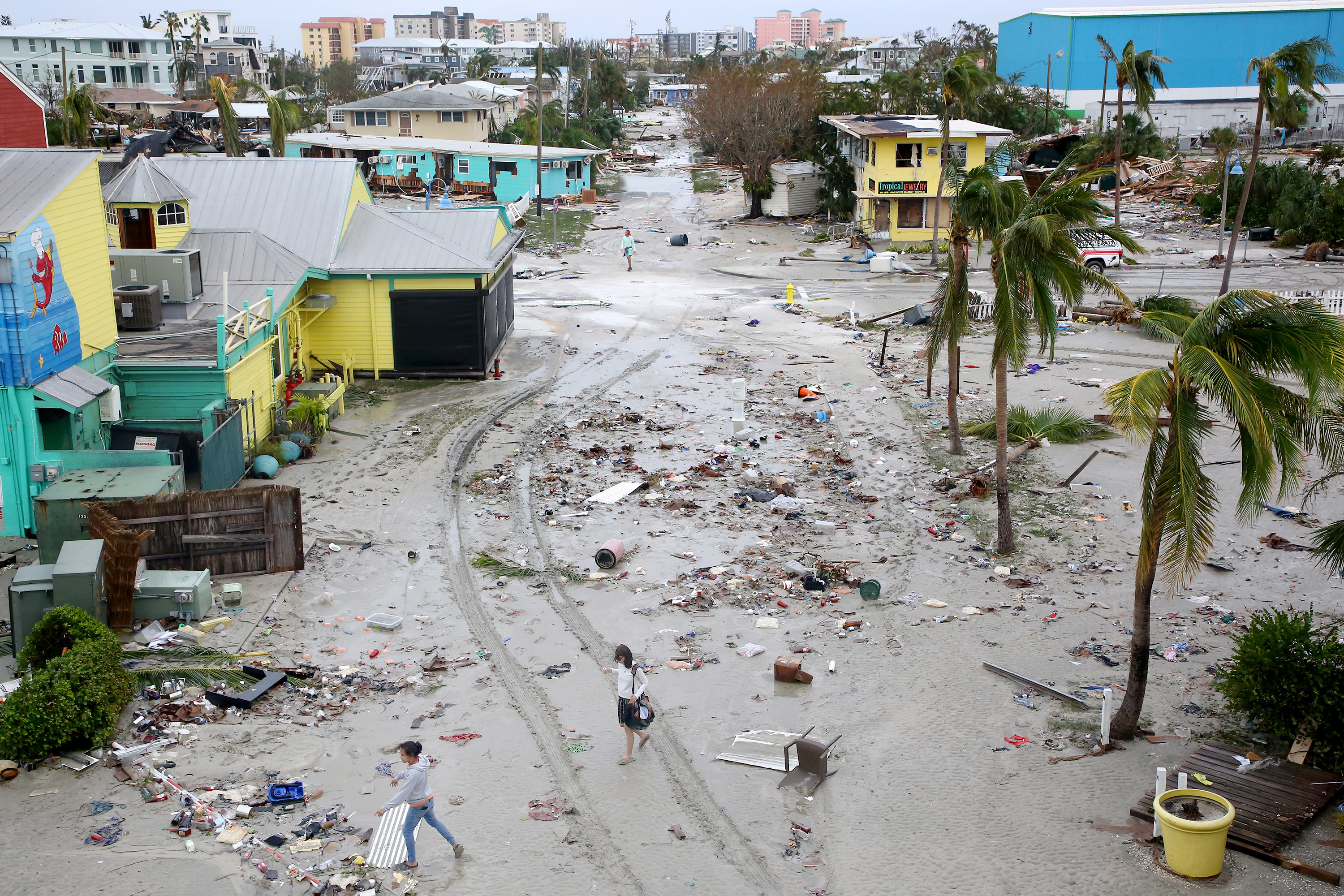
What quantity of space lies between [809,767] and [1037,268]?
740cm

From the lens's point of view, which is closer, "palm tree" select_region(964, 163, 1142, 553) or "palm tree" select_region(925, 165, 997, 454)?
"palm tree" select_region(964, 163, 1142, 553)

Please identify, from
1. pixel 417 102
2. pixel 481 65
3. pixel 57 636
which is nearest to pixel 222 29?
pixel 481 65

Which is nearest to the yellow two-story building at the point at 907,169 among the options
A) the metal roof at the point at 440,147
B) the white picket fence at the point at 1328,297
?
the white picket fence at the point at 1328,297

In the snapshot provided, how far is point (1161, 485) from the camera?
960 centimetres

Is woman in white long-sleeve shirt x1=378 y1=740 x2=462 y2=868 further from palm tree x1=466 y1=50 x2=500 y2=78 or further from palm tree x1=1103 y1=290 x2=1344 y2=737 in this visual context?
palm tree x1=466 y1=50 x2=500 y2=78

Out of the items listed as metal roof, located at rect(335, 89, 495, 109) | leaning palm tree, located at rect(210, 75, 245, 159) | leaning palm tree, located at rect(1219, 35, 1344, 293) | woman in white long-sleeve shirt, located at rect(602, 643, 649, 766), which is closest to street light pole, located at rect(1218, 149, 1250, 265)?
leaning palm tree, located at rect(1219, 35, 1344, 293)

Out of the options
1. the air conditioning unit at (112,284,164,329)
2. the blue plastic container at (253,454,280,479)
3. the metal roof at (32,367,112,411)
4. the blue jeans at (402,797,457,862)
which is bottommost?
the blue jeans at (402,797,457,862)

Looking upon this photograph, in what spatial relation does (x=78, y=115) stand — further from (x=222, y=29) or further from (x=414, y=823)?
(x=222, y=29)

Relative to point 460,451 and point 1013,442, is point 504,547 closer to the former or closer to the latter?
point 460,451

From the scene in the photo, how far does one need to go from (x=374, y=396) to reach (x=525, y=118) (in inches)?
2480

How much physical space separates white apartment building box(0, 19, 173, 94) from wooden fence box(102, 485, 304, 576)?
91.4 meters

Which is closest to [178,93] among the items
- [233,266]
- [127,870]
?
[233,266]

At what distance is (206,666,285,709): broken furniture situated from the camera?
1095 cm

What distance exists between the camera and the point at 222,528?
14086 mm
